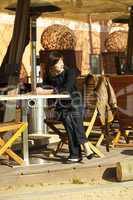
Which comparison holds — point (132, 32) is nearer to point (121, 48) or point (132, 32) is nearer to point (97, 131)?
point (97, 131)

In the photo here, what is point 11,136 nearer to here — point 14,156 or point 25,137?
point 25,137

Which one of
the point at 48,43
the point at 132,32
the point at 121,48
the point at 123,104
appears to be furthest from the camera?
the point at 121,48

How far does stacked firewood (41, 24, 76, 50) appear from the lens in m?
14.6

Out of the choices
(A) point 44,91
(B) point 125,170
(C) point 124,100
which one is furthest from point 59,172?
(C) point 124,100

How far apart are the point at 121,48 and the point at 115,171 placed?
9694mm

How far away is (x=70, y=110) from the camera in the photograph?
8406 mm

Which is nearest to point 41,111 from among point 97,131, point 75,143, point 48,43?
point 97,131

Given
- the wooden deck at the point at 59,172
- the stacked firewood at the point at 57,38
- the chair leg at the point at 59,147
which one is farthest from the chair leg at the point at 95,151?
the stacked firewood at the point at 57,38

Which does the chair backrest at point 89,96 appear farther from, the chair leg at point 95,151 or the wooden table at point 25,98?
the wooden table at point 25,98

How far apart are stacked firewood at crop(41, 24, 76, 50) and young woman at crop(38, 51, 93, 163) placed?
6129 millimetres

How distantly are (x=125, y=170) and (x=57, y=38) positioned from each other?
711cm

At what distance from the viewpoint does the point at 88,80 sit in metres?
9.30

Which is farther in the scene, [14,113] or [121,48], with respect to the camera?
[121,48]

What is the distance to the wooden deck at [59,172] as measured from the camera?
7664mm
